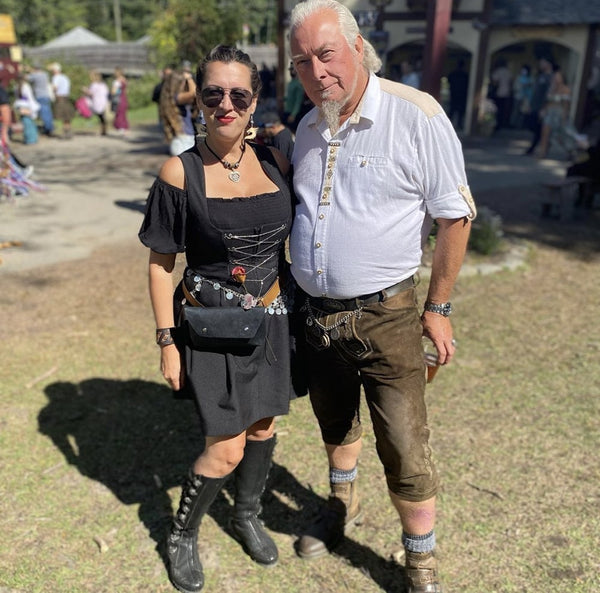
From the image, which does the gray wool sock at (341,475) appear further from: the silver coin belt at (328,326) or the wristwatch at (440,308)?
the wristwatch at (440,308)

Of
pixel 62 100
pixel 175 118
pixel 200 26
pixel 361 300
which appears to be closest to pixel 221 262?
pixel 361 300

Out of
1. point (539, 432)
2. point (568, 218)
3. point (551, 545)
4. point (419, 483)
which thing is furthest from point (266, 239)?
point (568, 218)

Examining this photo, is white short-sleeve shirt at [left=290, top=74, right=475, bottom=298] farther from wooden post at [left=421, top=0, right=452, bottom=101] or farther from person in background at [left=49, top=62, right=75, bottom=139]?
person in background at [left=49, top=62, right=75, bottom=139]

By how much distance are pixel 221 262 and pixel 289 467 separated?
1.49m

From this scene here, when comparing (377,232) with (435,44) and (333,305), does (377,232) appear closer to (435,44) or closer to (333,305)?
(333,305)

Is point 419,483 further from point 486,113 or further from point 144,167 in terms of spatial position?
point 486,113

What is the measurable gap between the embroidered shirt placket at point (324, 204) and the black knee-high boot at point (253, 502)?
0.91 metres

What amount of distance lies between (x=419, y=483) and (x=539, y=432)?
1.63 m

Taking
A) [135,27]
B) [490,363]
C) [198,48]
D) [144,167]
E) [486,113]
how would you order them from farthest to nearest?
1. [135,27]
2. [486,113]
3. [198,48]
4. [144,167]
5. [490,363]

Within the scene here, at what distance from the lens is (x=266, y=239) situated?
2348 mm

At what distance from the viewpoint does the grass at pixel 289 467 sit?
2674 mm

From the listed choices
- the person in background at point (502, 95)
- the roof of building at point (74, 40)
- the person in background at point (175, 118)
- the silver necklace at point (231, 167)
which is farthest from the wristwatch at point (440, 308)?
the roof of building at point (74, 40)

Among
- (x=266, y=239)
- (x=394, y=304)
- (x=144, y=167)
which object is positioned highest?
(x=266, y=239)

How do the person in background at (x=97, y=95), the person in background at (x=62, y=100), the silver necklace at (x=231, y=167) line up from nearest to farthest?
the silver necklace at (x=231, y=167), the person in background at (x=62, y=100), the person in background at (x=97, y=95)
